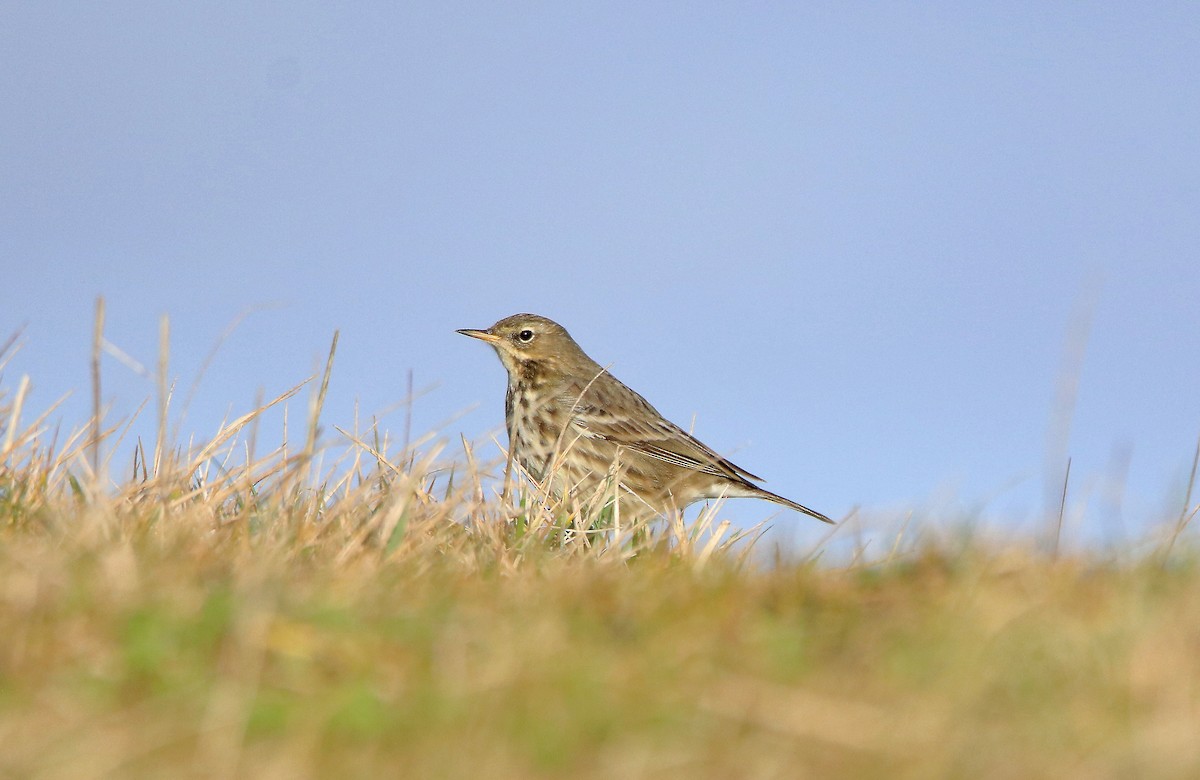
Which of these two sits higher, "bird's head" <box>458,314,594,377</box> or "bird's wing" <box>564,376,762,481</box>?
"bird's head" <box>458,314,594,377</box>

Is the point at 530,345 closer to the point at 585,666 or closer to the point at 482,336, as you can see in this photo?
the point at 482,336

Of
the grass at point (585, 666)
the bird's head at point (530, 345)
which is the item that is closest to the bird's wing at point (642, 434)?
the bird's head at point (530, 345)

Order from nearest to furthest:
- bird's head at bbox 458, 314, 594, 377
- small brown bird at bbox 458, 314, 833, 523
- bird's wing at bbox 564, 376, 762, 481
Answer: small brown bird at bbox 458, 314, 833, 523
bird's wing at bbox 564, 376, 762, 481
bird's head at bbox 458, 314, 594, 377

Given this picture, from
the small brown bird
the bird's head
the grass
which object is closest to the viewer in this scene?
the grass

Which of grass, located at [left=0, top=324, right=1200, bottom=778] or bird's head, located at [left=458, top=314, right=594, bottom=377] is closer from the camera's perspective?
grass, located at [left=0, top=324, right=1200, bottom=778]

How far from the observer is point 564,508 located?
23.5 ft

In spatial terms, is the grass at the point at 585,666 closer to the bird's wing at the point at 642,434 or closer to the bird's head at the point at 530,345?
the bird's wing at the point at 642,434

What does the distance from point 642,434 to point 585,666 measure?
770 cm

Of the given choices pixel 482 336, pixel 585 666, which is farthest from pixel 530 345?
pixel 585 666

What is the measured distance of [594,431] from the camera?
11.0 m

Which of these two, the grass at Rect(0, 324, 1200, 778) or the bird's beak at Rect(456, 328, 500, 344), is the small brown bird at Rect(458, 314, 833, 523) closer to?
the bird's beak at Rect(456, 328, 500, 344)

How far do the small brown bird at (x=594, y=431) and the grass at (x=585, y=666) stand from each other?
560 cm

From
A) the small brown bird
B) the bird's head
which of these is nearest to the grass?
the small brown bird

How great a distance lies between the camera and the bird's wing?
36.4ft
